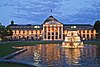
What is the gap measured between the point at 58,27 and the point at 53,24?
12.7 feet

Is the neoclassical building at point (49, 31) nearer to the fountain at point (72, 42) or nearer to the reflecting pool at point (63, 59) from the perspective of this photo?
the fountain at point (72, 42)

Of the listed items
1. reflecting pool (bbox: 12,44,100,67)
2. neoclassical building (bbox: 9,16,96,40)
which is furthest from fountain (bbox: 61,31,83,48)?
neoclassical building (bbox: 9,16,96,40)

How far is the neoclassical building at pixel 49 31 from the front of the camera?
547ft

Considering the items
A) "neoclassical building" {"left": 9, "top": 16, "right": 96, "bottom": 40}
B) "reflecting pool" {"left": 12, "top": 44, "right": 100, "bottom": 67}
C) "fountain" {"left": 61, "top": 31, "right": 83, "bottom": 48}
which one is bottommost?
"reflecting pool" {"left": 12, "top": 44, "right": 100, "bottom": 67}

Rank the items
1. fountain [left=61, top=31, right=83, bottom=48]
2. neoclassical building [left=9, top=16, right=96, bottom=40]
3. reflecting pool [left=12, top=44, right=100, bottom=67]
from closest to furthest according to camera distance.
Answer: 1. reflecting pool [left=12, top=44, right=100, bottom=67]
2. fountain [left=61, top=31, right=83, bottom=48]
3. neoclassical building [left=9, top=16, right=96, bottom=40]

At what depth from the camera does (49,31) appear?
168625 millimetres

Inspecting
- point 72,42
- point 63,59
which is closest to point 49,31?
point 72,42

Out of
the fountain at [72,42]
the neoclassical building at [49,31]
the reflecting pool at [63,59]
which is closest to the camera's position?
the reflecting pool at [63,59]

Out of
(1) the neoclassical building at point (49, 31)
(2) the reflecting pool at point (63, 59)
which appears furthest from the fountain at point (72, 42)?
(1) the neoclassical building at point (49, 31)

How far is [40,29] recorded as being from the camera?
172500 mm

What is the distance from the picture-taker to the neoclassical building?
16662 cm

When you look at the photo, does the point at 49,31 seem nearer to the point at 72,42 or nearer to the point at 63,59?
the point at 72,42

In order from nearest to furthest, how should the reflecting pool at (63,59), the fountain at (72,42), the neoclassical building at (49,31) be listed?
the reflecting pool at (63,59), the fountain at (72,42), the neoclassical building at (49,31)

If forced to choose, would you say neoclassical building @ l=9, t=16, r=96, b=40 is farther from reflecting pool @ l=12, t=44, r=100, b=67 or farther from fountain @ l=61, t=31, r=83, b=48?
reflecting pool @ l=12, t=44, r=100, b=67
